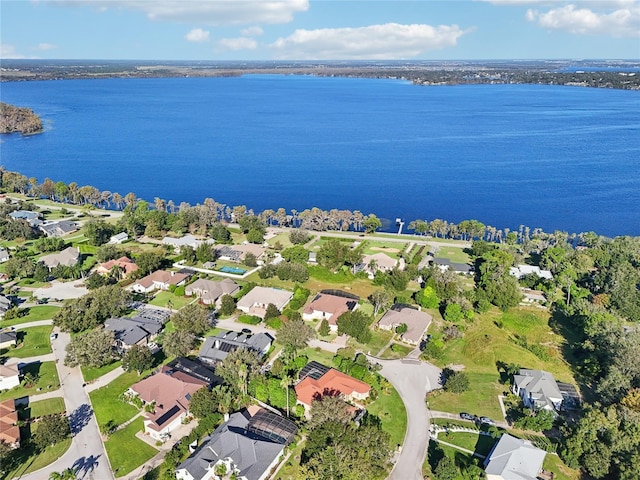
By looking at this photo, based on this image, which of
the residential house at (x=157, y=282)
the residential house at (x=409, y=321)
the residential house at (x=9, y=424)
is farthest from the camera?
the residential house at (x=157, y=282)

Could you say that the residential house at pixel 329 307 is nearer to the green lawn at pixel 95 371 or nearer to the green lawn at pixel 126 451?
the green lawn at pixel 95 371

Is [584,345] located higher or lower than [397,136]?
lower

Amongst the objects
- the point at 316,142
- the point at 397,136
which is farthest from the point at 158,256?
the point at 397,136

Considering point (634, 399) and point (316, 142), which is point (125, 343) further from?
point (316, 142)

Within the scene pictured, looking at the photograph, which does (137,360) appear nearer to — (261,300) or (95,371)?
(95,371)

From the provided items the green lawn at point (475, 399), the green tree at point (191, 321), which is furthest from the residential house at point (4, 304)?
the green lawn at point (475, 399)

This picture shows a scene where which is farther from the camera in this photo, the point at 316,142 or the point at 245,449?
the point at 316,142

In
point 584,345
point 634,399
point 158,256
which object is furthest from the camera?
point 158,256
